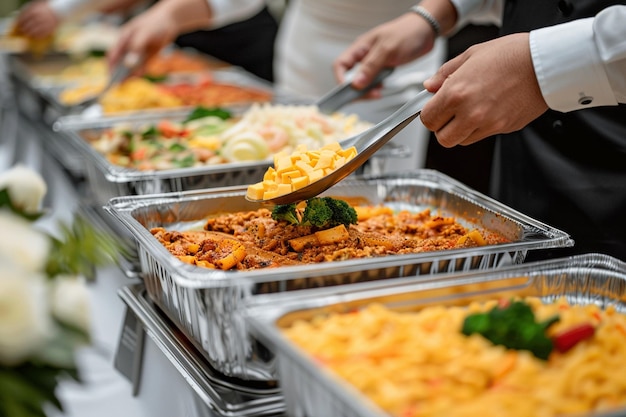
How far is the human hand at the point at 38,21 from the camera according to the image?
11.3ft

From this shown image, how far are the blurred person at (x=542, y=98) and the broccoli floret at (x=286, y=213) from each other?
0.29 m

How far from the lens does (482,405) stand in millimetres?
749

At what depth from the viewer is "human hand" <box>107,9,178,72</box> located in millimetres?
2533

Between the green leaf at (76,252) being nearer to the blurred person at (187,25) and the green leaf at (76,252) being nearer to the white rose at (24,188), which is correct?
the white rose at (24,188)

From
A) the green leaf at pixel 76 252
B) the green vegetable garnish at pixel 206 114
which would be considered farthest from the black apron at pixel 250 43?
the green leaf at pixel 76 252

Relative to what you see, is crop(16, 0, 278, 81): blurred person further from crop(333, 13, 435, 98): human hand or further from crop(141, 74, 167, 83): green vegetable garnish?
crop(333, 13, 435, 98): human hand

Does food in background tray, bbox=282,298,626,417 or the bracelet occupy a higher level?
the bracelet

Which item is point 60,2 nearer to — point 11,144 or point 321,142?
point 11,144

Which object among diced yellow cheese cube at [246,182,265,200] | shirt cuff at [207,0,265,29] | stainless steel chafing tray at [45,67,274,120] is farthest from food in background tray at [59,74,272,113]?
diced yellow cheese cube at [246,182,265,200]

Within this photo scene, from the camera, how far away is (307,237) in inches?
50.4

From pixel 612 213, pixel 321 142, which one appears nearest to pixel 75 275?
pixel 321 142

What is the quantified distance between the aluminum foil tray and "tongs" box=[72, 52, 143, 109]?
1.68 meters

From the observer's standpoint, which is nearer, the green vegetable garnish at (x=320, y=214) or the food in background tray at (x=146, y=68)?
the green vegetable garnish at (x=320, y=214)

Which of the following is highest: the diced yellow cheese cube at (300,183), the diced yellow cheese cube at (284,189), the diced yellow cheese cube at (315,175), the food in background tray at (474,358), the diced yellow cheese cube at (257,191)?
the diced yellow cheese cube at (315,175)
